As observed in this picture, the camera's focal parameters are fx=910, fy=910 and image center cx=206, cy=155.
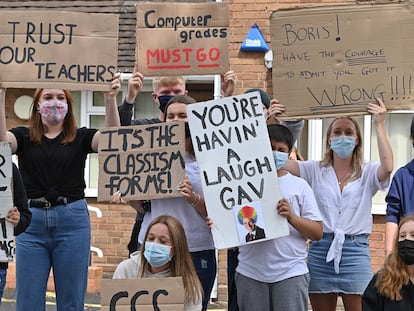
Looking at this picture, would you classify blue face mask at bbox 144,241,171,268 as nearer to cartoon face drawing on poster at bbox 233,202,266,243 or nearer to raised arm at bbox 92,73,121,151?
cartoon face drawing on poster at bbox 233,202,266,243

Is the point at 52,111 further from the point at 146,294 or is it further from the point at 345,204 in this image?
the point at 345,204

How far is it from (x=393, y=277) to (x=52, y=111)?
2237 mm

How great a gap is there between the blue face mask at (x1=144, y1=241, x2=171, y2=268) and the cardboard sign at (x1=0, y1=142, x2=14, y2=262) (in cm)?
83

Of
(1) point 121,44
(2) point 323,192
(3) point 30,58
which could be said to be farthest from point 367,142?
(3) point 30,58

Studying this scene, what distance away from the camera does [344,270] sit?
5586mm

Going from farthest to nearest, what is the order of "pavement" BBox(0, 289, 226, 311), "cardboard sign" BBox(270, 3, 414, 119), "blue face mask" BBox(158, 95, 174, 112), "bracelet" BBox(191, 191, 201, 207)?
"pavement" BBox(0, 289, 226, 311), "blue face mask" BBox(158, 95, 174, 112), "cardboard sign" BBox(270, 3, 414, 119), "bracelet" BBox(191, 191, 201, 207)

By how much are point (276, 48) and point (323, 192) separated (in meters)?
0.95

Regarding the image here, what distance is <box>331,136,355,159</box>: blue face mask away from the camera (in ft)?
18.4

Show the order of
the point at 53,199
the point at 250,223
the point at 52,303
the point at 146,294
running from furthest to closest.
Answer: the point at 52,303 < the point at 53,199 < the point at 250,223 < the point at 146,294

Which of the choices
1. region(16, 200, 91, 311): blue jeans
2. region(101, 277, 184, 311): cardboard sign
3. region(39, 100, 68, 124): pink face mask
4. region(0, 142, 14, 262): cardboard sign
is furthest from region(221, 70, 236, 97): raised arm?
region(0, 142, 14, 262): cardboard sign

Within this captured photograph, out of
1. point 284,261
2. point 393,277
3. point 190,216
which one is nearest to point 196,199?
point 190,216

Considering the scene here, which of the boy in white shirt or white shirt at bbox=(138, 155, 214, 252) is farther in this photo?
white shirt at bbox=(138, 155, 214, 252)

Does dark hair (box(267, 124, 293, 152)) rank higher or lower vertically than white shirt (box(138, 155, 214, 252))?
higher

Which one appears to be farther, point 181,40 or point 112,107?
point 181,40
